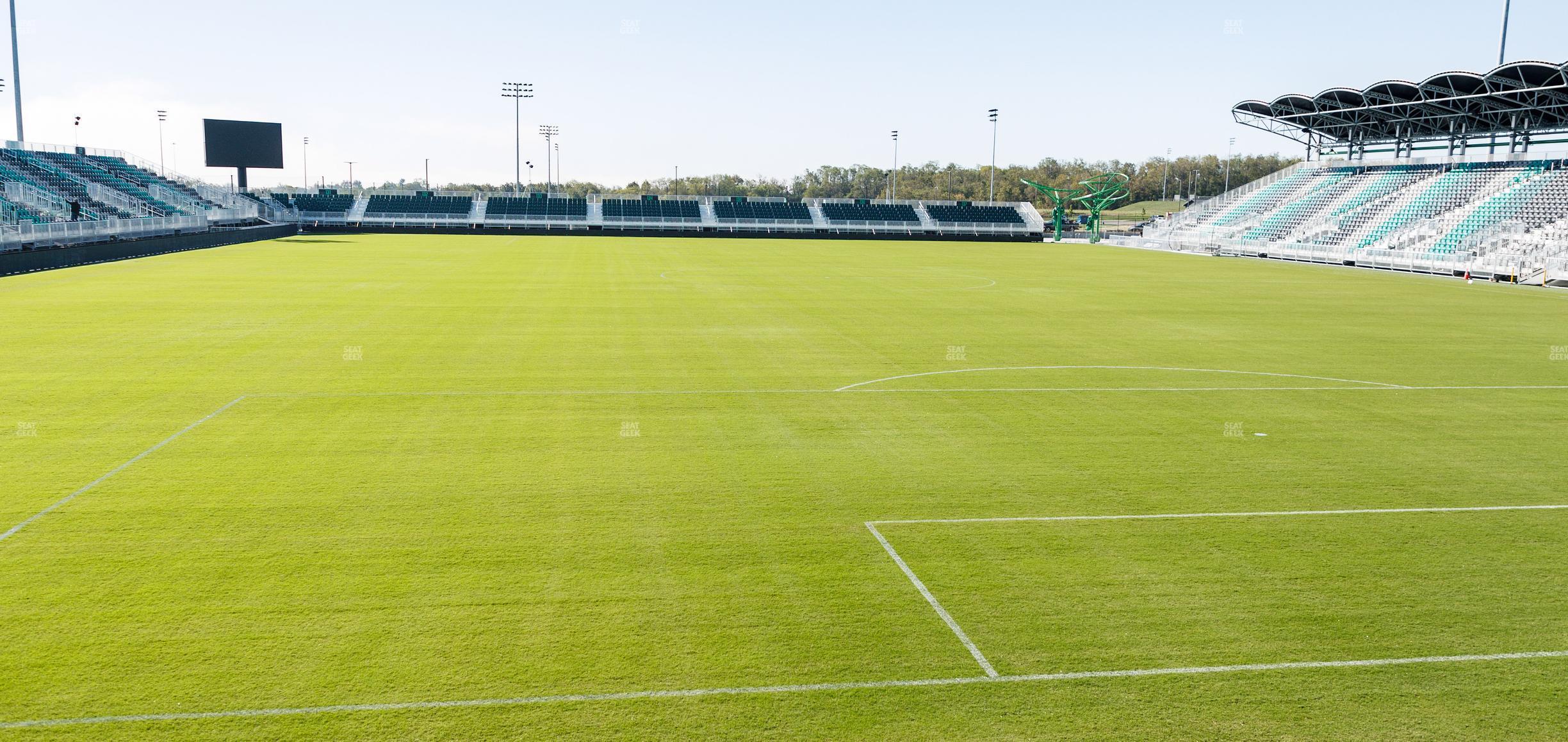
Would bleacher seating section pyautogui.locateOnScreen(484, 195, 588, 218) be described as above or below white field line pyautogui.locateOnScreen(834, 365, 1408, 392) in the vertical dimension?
above

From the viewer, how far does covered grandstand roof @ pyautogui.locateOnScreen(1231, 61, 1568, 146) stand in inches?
1989

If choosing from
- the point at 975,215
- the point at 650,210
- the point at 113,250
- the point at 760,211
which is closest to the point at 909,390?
the point at 113,250

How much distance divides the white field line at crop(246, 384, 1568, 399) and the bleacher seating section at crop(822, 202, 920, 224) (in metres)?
76.2

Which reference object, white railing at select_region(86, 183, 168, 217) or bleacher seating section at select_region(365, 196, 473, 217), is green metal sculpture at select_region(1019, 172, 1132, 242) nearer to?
bleacher seating section at select_region(365, 196, 473, 217)

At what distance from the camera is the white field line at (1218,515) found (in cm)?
946

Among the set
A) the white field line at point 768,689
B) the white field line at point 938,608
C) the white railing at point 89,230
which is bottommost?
the white field line at point 768,689

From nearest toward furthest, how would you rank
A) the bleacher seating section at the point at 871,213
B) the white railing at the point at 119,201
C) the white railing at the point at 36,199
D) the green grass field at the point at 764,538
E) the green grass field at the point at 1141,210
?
1. the green grass field at the point at 764,538
2. the white railing at the point at 36,199
3. the white railing at the point at 119,201
4. the bleacher seating section at the point at 871,213
5. the green grass field at the point at 1141,210

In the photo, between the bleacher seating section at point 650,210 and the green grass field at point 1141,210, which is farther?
the green grass field at point 1141,210

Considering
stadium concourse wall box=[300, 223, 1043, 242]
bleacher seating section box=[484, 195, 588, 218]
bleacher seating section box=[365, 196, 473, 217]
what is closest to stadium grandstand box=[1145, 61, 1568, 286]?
stadium concourse wall box=[300, 223, 1043, 242]

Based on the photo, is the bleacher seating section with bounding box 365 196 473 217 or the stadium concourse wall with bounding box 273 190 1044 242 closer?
the stadium concourse wall with bounding box 273 190 1044 242

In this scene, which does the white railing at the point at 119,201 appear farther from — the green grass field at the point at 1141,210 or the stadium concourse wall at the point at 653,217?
the green grass field at the point at 1141,210

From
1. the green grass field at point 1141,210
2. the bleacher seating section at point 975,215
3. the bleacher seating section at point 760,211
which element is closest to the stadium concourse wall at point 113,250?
the bleacher seating section at point 760,211

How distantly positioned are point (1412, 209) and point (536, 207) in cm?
6938

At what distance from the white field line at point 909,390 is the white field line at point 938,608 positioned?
6608mm
